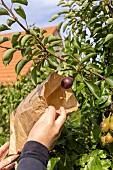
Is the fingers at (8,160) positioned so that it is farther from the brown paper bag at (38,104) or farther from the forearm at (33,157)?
the forearm at (33,157)

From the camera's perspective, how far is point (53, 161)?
5.77 ft

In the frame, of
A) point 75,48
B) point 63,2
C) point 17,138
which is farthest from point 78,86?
point 63,2

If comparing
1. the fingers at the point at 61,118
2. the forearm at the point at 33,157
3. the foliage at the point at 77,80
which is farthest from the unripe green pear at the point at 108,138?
the forearm at the point at 33,157

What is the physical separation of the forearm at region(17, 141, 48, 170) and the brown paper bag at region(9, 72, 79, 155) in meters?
0.18

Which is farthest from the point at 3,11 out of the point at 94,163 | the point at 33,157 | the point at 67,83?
the point at 94,163

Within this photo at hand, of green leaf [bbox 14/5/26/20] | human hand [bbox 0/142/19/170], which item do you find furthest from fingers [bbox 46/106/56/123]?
green leaf [bbox 14/5/26/20]

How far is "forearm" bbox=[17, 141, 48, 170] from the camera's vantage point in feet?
4.14

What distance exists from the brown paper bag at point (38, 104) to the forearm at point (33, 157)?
0.18 meters

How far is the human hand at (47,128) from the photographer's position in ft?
4.42

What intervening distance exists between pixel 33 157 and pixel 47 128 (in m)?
0.12

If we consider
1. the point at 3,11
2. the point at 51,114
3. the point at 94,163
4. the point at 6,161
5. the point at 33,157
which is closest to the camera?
the point at 33,157

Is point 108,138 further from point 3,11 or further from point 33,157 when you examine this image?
point 3,11

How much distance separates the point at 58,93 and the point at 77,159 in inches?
16.4

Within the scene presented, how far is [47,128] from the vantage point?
1.37 metres
